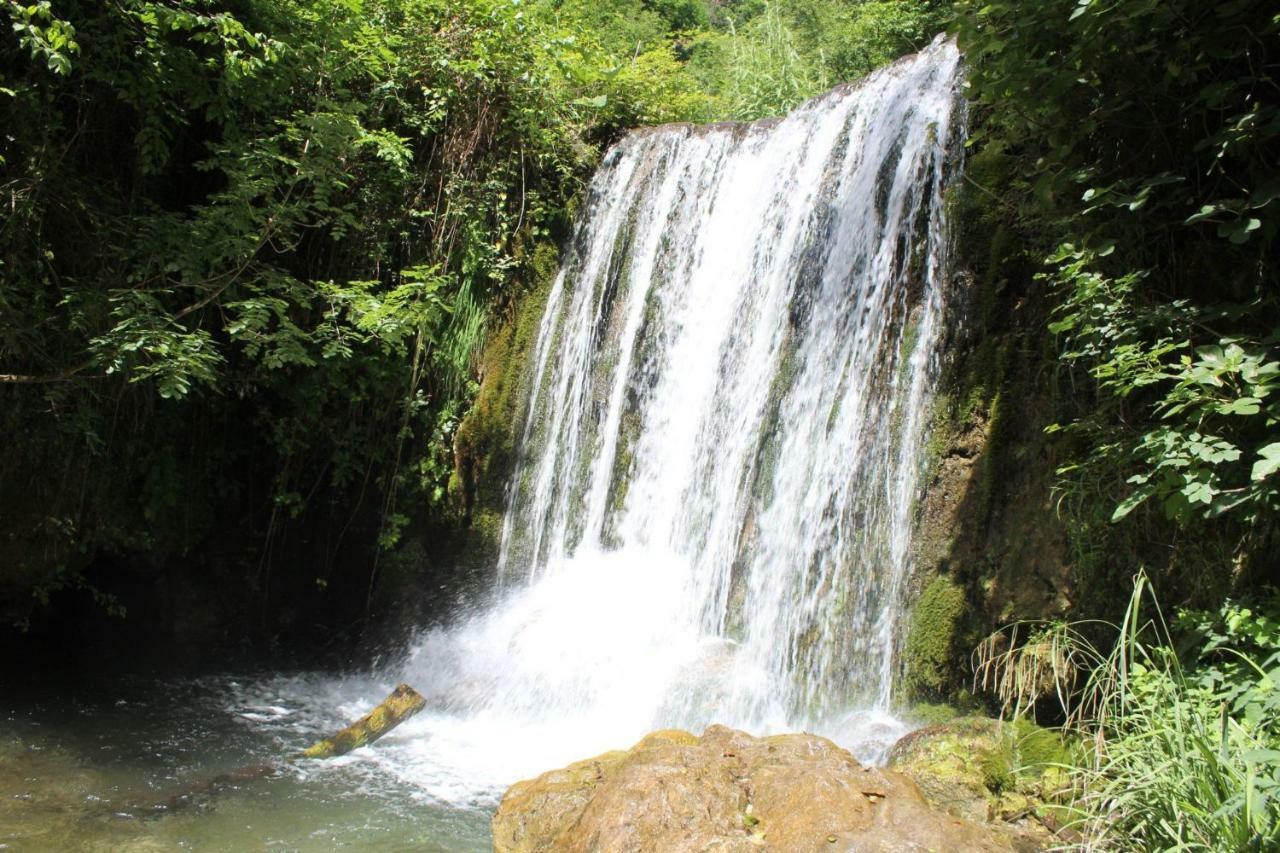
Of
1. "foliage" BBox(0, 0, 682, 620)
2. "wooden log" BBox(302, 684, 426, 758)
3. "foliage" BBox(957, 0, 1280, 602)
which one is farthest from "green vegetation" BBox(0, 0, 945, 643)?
"foliage" BBox(957, 0, 1280, 602)

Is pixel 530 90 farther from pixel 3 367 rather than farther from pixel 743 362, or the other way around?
pixel 3 367

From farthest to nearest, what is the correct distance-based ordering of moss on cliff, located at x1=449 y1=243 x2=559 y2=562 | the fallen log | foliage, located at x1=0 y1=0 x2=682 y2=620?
moss on cliff, located at x1=449 y1=243 x2=559 y2=562 → foliage, located at x1=0 y1=0 x2=682 y2=620 → the fallen log

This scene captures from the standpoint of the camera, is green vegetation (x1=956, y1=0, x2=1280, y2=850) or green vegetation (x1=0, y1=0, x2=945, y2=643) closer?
green vegetation (x1=956, y1=0, x2=1280, y2=850)

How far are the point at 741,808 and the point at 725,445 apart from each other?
11.2 ft

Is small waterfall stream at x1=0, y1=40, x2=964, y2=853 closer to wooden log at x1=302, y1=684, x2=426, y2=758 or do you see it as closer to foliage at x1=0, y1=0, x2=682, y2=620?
wooden log at x1=302, y1=684, x2=426, y2=758

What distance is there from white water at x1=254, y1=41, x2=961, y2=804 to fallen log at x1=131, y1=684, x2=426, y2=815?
17cm

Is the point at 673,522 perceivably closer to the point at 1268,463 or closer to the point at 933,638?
the point at 933,638

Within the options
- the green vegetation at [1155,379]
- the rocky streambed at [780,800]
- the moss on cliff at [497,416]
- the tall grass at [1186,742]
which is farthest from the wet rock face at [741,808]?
the moss on cliff at [497,416]

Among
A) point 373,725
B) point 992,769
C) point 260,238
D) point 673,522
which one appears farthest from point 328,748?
point 992,769

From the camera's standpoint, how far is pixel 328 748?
5.37m

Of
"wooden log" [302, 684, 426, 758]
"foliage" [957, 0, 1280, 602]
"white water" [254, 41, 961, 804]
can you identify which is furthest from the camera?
"wooden log" [302, 684, 426, 758]

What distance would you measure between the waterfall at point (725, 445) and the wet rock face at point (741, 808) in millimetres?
1233

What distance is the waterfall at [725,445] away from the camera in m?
4.84

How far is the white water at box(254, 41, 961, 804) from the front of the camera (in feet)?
15.9
